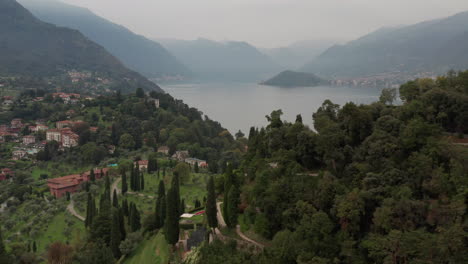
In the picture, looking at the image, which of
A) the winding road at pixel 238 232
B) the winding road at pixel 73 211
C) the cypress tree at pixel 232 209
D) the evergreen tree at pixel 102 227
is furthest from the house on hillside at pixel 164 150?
the cypress tree at pixel 232 209

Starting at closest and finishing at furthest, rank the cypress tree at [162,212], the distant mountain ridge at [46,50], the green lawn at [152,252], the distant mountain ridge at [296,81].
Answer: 1. the green lawn at [152,252]
2. the cypress tree at [162,212]
3. the distant mountain ridge at [46,50]
4. the distant mountain ridge at [296,81]

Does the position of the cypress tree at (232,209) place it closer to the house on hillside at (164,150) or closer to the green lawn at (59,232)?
the green lawn at (59,232)

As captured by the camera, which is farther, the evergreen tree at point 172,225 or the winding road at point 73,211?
the winding road at point 73,211

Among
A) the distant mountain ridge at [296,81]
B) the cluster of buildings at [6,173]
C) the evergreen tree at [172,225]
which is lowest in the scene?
the cluster of buildings at [6,173]

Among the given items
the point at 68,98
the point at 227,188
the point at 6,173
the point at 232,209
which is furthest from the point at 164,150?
the point at 232,209

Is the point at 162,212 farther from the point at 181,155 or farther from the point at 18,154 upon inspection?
the point at 18,154

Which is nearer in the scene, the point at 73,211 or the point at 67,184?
the point at 73,211

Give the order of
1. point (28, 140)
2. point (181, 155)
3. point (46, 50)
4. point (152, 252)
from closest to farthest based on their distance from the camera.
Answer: point (152, 252)
point (181, 155)
point (28, 140)
point (46, 50)
